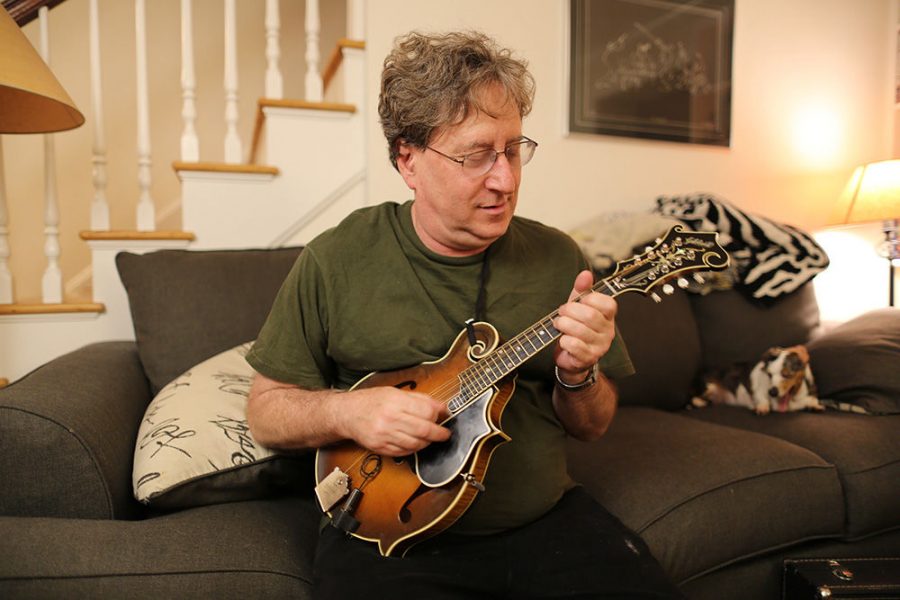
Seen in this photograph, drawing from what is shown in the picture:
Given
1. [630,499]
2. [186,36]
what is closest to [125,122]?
[186,36]

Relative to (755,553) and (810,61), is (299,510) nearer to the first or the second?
(755,553)

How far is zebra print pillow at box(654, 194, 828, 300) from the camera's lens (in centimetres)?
225

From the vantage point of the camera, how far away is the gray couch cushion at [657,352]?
1992mm

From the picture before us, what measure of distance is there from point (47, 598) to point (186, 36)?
167 cm

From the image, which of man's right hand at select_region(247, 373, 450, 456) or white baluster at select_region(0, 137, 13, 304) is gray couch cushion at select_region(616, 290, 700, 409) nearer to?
man's right hand at select_region(247, 373, 450, 456)

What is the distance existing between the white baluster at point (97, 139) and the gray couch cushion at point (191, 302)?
0.41 metres

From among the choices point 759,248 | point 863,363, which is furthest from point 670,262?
point 759,248

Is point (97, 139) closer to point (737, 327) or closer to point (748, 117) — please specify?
point (737, 327)

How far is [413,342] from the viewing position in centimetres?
112

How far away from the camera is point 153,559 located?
0.97 metres

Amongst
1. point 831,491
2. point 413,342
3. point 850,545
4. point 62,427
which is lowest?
point 850,545

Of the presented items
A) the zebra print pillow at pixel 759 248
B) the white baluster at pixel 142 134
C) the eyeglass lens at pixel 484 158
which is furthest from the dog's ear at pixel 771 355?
the white baluster at pixel 142 134

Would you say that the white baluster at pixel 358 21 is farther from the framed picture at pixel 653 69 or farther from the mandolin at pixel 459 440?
the mandolin at pixel 459 440

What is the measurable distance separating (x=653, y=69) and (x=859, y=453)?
1.62 metres
